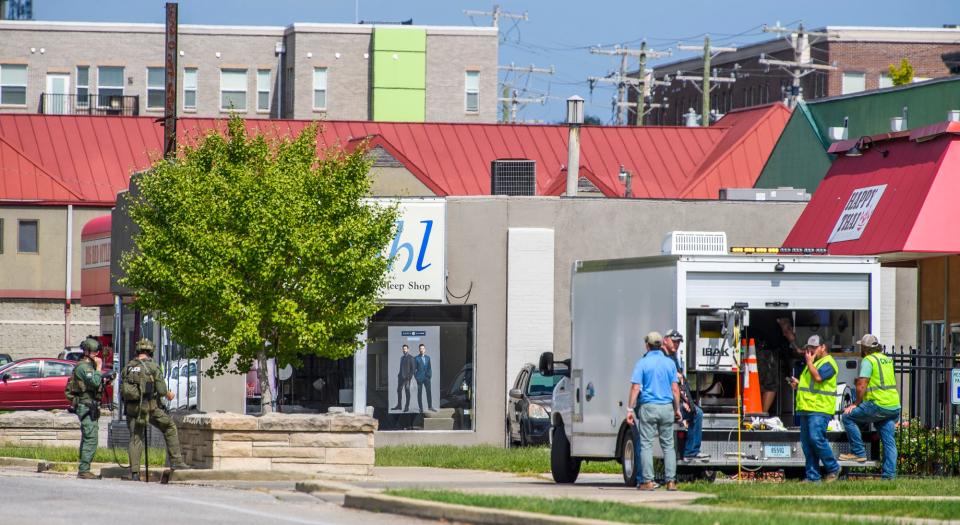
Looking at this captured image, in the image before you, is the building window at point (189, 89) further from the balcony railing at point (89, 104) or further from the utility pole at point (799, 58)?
the utility pole at point (799, 58)

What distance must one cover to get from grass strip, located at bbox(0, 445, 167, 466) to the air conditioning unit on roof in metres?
8.13

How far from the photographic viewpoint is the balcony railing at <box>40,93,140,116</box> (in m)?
78.8

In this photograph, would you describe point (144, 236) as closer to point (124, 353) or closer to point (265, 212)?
point (265, 212)

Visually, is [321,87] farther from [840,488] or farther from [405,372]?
[840,488]

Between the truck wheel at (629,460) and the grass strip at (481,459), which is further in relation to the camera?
the grass strip at (481,459)

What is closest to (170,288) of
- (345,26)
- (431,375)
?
Answer: (431,375)

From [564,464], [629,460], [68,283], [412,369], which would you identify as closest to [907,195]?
[564,464]

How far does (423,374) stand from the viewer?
32.2 metres

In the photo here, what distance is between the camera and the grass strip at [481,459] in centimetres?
2348

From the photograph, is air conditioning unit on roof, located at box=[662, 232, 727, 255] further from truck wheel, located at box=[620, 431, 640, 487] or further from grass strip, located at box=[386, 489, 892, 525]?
grass strip, located at box=[386, 489, 892, 525]

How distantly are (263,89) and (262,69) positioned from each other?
1.02 m

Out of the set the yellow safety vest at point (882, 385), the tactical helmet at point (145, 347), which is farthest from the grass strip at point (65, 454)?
the yellow safety vest at point (882, 385)

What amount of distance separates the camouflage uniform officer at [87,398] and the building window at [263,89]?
58.6 metres

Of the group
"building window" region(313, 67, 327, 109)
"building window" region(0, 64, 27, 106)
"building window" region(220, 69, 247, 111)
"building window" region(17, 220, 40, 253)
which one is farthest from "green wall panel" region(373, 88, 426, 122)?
"building window" region(17, 220, 40, 253)
